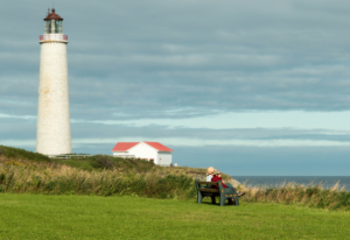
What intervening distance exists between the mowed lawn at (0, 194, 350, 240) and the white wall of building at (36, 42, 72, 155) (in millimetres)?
29412

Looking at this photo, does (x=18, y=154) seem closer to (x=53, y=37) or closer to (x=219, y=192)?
(x=53, y=37)

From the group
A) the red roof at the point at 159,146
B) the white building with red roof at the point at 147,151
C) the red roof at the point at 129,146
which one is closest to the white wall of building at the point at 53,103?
the white building with red roof at the point at 147,151

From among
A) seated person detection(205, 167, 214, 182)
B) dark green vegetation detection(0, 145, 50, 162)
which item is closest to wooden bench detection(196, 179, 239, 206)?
seated person detection(205, 167, 214, 182)

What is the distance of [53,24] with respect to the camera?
1704 inches

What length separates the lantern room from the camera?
4325 cm

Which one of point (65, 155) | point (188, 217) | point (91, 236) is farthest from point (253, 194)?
point (65, 155)

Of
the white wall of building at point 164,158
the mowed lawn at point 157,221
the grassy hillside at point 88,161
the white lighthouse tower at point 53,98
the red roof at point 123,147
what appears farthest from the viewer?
the red roof at point 123,147

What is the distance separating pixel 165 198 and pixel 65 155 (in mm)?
27821

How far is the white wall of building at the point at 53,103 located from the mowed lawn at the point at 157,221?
2941 centimetres

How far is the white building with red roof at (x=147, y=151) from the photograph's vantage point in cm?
6925

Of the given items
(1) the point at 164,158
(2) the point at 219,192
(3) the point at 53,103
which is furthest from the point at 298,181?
(2) the point at 219,192

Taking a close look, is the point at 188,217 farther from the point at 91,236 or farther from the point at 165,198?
the point at 165,198

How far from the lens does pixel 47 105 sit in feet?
137

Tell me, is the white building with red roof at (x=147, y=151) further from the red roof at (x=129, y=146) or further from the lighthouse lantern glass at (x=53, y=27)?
the lighthouse lantern glass at (x=53, y=27)
